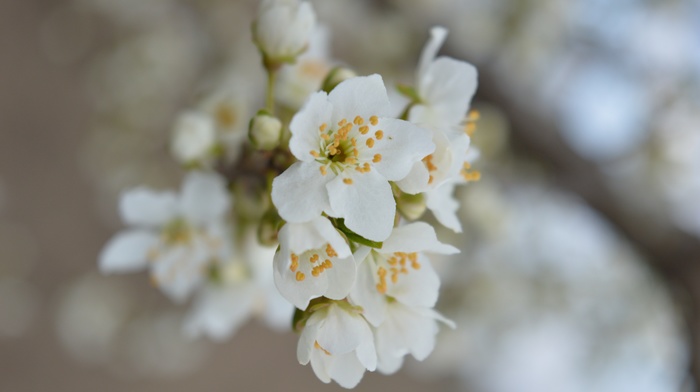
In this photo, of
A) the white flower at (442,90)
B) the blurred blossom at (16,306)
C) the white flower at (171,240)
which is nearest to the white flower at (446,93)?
the white flower at (442,90)

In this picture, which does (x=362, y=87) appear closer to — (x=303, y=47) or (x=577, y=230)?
(x=303, y=47)

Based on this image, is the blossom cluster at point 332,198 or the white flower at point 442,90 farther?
the white flower at point 442,90

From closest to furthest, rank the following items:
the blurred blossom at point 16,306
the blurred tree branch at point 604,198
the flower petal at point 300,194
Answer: the flower petal at point 300,194
the blurred tree branch at point 604,198
the blurred blossom at point 16,306

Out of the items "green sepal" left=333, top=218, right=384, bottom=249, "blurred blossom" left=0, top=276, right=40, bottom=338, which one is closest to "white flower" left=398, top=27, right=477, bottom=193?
"green sepal" left=333, top=218, right=384, bottom=249

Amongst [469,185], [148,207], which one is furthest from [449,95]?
[469,185]

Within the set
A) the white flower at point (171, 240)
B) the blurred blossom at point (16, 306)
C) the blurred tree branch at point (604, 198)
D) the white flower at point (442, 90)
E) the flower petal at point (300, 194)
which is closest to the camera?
the flower petal at point (300, 194)

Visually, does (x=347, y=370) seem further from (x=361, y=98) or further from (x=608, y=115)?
(x=608, y=115)

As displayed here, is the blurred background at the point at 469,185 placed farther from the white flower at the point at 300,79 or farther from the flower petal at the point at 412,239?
the flower petal at the point at 412,239
